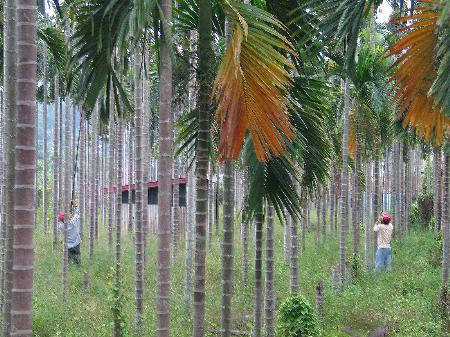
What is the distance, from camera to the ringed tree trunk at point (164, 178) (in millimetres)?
3959

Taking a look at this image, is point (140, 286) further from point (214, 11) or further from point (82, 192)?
point (82, 192)

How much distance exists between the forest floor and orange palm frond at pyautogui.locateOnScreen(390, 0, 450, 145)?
4852mm

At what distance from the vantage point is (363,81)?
11977mm

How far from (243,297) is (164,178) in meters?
7.11

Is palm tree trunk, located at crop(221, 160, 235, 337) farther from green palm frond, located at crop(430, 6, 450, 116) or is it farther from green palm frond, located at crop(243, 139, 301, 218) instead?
green palm frond, located at crop(430, 6, 450, 116)

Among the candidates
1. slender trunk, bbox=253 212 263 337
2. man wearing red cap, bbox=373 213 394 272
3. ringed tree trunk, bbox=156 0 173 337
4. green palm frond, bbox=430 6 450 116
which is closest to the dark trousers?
man wearing red cap, bbox=373 213 394 272

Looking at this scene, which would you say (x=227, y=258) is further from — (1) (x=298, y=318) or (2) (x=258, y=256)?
(1) (x=298, y=318)

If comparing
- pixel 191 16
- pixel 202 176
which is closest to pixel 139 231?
pixel 191 16

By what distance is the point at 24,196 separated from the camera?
3.49m

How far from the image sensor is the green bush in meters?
7.95

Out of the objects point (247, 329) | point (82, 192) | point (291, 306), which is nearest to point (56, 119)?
point (82, 192)

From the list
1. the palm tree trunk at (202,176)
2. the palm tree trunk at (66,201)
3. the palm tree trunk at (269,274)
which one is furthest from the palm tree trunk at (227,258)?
the palm tree trunk at (66,201)

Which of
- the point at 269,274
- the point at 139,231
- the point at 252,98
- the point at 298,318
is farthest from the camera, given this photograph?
the point at 139,231

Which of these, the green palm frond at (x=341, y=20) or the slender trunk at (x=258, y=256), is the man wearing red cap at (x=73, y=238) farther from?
the green palm frond at (x=341, y=20)
